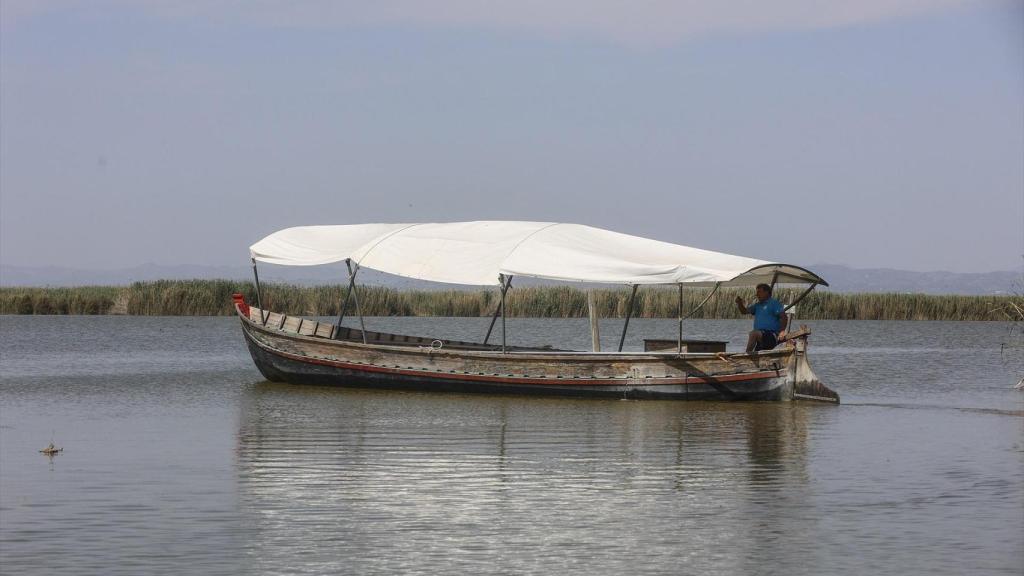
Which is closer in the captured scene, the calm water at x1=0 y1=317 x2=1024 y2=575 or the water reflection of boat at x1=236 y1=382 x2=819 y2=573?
the calm water at x1=0 y1=317 x2=1024 y2=575

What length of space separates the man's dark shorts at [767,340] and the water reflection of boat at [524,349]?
372 mm

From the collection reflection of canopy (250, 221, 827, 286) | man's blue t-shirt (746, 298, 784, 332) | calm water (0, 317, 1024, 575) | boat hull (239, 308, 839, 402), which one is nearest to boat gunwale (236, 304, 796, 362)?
boat hull (239, 308, 839, 402)

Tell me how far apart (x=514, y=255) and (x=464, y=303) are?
31.8 meters

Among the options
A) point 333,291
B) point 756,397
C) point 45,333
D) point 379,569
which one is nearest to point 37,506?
point 379,569

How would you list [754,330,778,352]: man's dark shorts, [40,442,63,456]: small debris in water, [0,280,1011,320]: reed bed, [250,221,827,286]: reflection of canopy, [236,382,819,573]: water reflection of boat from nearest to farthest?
1. [236,382,819,573]: water reflection of boat
2. [40,442,63,456]: small debris in water
3. [754,330,778,352]: man's dark shorts
4. [250,221,827,286]: reflection of canopy
5. [0,280,1011,320]: reed bed

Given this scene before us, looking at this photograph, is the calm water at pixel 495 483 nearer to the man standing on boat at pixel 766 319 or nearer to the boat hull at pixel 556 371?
the boat hull at pixel 556 371

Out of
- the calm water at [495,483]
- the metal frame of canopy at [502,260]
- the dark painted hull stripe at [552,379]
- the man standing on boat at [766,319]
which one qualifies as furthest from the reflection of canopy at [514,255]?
the calm water at [495,483]

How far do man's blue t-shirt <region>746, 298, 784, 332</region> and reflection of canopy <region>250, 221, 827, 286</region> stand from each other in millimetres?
579

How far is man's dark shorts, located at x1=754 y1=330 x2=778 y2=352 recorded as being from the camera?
2192 centimetres

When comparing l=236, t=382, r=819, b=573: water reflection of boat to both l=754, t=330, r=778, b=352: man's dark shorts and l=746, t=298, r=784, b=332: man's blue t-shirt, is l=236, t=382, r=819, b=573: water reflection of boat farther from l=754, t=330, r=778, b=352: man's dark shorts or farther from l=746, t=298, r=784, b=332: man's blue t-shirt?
l=746, t=298, r=784, b=332: man's blue t-shirt

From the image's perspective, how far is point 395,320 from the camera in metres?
55.1

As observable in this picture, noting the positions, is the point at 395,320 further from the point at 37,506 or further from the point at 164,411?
the point at 37,506

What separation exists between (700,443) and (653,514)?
5.18 metres

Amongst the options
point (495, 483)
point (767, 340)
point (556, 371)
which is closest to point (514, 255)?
point (556, 371)
